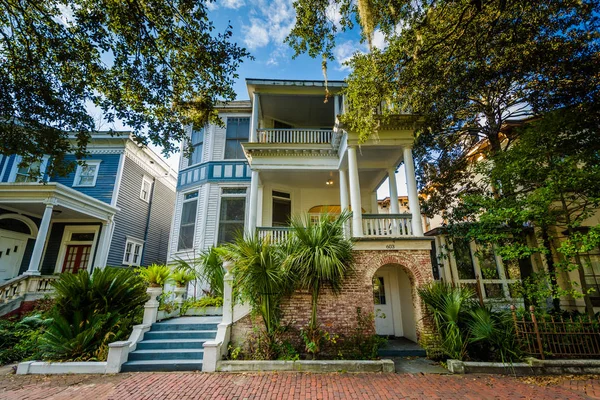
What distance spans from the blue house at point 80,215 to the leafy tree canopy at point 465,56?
895 cm

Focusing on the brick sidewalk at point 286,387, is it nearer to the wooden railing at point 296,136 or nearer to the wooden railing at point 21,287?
the wooden railing at point 21,287

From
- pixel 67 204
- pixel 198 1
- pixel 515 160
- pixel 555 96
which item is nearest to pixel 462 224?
pixel 515 160

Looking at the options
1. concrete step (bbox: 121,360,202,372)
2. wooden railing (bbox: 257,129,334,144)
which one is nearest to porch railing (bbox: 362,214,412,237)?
wooden railing (bbox: 257,129,334,144)

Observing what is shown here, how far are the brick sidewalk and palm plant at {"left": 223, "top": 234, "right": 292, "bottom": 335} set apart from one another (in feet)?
4.17

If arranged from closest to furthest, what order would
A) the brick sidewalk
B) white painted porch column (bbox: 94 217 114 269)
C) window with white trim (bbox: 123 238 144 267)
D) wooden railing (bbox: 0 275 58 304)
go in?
the brick sidewalk < wooden railing (bbox: 0 275 58 304) < white painted porch column (bbox: 94 217 114 269) < window with white trim (bbox: 123 238 144 267)

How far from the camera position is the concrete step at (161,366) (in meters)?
5.43

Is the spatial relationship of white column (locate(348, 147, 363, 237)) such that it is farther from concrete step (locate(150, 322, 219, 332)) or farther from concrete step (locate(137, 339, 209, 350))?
concrete step (locate(137, 339, 209, 350))

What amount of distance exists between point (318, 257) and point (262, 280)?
1.41 metres

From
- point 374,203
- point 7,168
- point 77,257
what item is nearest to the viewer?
point 374,203

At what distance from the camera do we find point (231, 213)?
11.4 metres

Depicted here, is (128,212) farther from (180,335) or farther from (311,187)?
(180,335)

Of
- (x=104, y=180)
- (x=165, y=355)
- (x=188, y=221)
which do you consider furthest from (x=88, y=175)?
(x=165, y=355)

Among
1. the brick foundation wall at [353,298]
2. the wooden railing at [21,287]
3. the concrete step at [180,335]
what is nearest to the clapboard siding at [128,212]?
the wooden railing at [21,287]

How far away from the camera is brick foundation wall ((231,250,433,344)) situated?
6.27m
